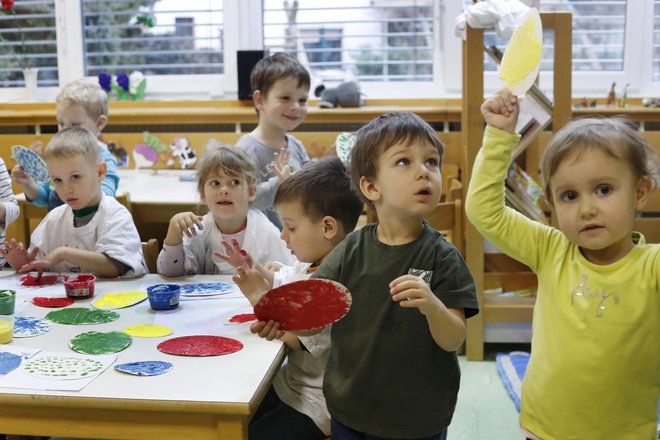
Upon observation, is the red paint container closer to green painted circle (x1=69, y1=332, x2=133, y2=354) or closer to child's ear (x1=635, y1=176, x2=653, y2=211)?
green painted circle (x1=69, y1=332, x2=133, y2=354)

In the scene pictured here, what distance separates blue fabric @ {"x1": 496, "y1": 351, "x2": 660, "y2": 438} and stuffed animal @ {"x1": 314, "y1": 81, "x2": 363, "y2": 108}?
1699 mm

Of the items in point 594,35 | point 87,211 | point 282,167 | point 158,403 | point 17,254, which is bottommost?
point 158,403

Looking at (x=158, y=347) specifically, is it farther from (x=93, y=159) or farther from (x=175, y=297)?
(x=93, y=159)

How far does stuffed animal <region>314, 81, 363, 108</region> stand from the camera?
431 centimetres

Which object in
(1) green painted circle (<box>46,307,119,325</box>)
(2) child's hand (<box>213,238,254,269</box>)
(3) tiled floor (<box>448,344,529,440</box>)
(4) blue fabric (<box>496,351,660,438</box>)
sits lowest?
(3) tiled floor (<box>448,344,529,440</box>)

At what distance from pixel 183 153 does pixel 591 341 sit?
3292 millimetres

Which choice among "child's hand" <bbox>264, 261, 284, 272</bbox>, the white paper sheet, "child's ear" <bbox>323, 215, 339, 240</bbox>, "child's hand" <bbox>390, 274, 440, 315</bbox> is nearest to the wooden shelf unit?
"child's hand" <bbox>264, 261, 284, 272</bbox>

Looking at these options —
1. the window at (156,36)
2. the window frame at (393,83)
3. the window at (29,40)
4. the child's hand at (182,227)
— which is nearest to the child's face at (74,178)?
the child's hand at (182,227)

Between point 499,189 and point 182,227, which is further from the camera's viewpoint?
point 182,227

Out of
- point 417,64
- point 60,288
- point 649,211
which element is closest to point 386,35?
point 417,64

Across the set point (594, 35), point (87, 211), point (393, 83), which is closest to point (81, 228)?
point (87, 211)

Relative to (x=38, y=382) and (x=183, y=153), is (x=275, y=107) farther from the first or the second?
(x=38, y=382)

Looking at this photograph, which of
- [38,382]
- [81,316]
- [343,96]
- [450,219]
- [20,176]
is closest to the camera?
[38,382]

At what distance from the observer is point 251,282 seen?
168 centimetres
